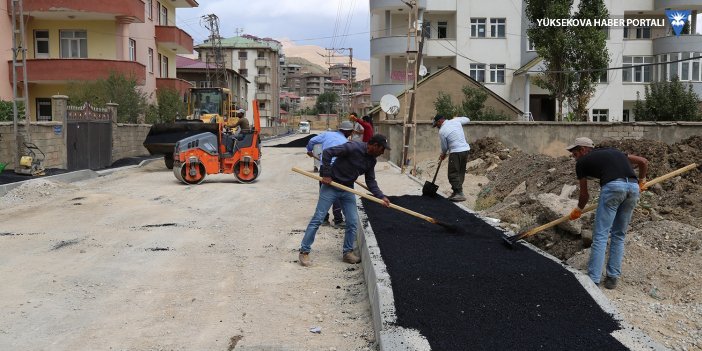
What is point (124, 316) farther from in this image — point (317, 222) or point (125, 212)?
point (125, 212)

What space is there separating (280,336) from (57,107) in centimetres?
1530

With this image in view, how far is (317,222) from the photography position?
733 centimetres

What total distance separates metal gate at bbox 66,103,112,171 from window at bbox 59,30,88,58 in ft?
34.9

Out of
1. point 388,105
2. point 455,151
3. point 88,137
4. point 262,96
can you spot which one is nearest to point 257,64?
point 262,96

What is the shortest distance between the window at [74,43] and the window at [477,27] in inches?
866

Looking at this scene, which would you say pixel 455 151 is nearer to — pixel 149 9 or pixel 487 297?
pixel 487 297

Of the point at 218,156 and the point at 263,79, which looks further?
the point at 263,79

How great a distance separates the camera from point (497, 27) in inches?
1607

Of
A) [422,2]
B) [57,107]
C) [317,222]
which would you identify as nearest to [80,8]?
[57,107]

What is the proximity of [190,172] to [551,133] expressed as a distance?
12.1 meters

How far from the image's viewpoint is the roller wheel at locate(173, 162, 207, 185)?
1589 centimetres

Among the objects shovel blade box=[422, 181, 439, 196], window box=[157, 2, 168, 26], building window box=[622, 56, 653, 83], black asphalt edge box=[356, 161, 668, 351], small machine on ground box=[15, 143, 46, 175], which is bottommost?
black asphalt edge box=[356, 161, 668, 351]

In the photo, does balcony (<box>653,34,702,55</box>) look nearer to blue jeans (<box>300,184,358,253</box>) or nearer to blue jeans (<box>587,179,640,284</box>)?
blue jeans (<box>587,179,640,284</box>)

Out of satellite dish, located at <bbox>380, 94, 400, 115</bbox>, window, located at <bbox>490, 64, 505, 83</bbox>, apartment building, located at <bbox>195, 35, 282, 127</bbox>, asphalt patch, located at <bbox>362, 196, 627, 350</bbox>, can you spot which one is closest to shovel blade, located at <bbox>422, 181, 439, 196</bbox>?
asphalt patch, located at <bbox>362, 196, 627, 350</bbox>
